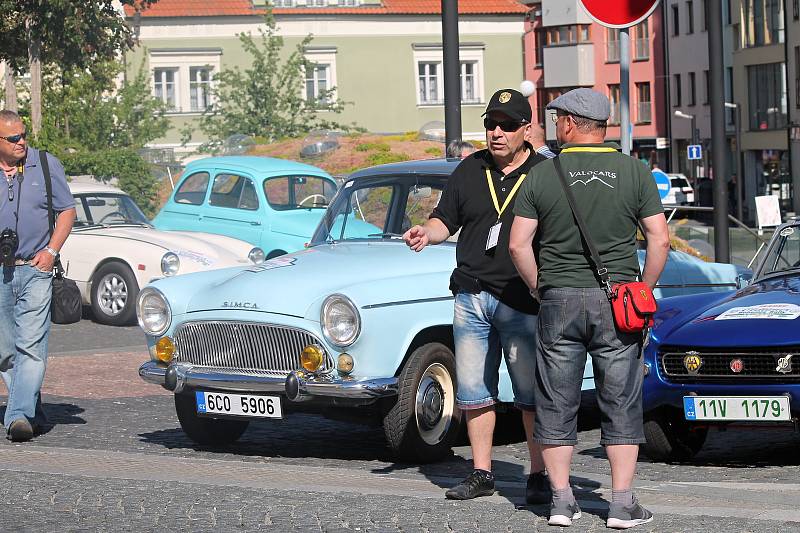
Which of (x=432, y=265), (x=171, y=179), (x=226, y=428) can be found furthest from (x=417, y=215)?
(x=171, y=179)

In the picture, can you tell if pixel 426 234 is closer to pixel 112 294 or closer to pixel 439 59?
pixel 112 294

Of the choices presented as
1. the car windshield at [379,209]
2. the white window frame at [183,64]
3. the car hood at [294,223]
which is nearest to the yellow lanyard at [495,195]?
the car windshield at [379,209]

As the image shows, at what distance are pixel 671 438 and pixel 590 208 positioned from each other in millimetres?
2963

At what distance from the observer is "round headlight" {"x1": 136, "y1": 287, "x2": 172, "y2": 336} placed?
9.67 m

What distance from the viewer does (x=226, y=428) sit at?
399 inches

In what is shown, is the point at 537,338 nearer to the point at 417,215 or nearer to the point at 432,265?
the point at 432,265

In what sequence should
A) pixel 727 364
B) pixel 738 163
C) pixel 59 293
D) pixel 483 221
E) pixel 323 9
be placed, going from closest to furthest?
1. pixel 483 221
2. pixel 727 364
3. pixel 59 293
4. pixel 738 163
5. pixel 323 9

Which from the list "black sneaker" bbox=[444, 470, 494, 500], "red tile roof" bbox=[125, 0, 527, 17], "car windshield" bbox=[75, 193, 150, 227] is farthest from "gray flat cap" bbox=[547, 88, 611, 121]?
"red tile roof" bbox=[125, 0, 527, 17]

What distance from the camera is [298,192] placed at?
2158cm

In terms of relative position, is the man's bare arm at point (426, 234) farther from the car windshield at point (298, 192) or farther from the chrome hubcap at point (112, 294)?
the car windshield at point (298, 192)

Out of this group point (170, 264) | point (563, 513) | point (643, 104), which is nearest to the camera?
point (563, 513)

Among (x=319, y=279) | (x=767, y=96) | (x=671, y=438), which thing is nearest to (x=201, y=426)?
(x=319, y=279)

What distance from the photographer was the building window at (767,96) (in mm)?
66875

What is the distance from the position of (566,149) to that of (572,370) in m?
0.93
